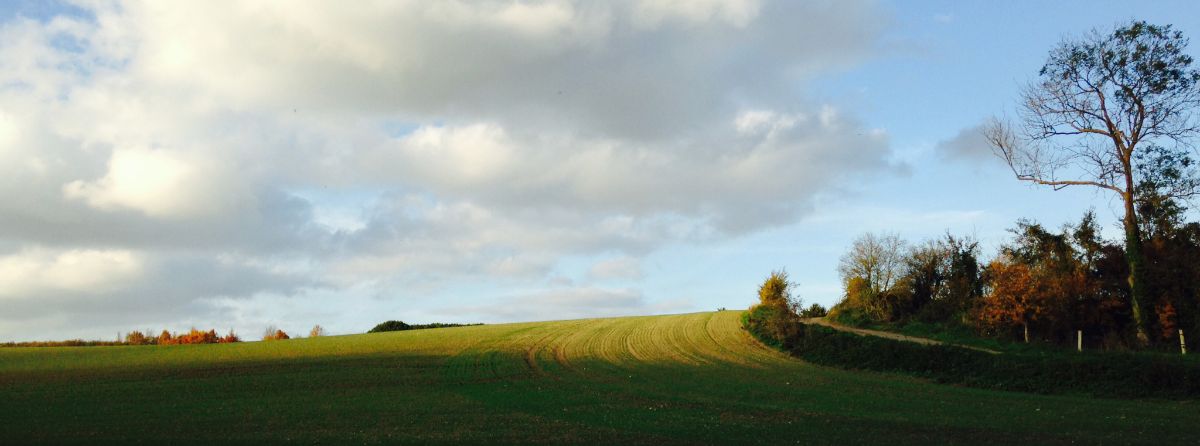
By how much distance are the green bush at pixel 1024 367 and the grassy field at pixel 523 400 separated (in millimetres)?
1456

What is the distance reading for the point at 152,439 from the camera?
18.2m

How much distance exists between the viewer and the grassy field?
60.0 ft

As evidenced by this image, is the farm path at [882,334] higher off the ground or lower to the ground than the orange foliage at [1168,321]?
lower

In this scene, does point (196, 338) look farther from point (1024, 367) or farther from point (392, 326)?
point (1024, 367)

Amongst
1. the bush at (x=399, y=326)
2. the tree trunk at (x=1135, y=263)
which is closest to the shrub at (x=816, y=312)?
the tree trunk at (x=1135, y=263)

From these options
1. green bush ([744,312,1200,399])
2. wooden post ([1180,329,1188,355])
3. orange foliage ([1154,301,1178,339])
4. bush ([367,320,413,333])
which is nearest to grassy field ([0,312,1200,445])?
green bush ([744,312,1200,399])

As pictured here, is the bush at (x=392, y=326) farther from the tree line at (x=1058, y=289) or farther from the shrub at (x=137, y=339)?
the tree line at (x=1058, y=289)

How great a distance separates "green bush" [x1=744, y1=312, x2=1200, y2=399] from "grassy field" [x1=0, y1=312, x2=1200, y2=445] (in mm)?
1456

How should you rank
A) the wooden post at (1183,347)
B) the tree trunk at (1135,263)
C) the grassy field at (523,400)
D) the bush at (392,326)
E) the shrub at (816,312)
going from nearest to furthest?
the grassy field at (523,400) < the wooden post at (1183,347) < the tree trunk at (1135,263) < the shrub at (816,312) < the bush at (392,326)

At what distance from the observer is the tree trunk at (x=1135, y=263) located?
36.3 meters

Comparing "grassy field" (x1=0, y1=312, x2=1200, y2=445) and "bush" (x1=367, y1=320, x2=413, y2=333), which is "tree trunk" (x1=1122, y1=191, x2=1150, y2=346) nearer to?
"grassy field" (x1=0, y1=312, x2=1200, y2=445)

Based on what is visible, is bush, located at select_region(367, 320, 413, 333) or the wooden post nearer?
the wooden post

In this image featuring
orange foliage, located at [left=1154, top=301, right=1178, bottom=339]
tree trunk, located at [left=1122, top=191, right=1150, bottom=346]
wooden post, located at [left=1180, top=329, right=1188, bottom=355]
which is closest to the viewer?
wooden post, located at [left=1180, top=329, right=1188, bottom=355]

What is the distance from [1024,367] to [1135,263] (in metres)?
11.3
